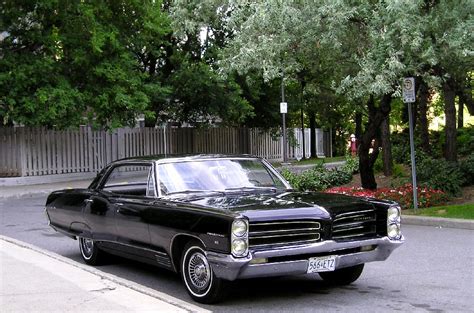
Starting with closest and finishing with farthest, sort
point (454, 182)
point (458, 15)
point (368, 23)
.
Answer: point (458, 15)
point (368, 23)
point (454, 182)

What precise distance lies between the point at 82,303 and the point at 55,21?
1926cm

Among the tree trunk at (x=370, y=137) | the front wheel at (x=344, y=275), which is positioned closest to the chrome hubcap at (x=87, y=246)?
the front wheel at (x=344, y=275)

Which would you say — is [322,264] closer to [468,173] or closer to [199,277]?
[199,277]

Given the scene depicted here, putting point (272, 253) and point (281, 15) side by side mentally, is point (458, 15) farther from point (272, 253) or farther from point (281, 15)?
point (272, 253)

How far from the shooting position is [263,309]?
6.35 metres

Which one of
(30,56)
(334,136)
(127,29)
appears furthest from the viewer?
(334,136)

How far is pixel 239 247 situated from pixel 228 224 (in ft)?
0.81

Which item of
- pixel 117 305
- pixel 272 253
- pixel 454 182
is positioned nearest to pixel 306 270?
pixel 272 253

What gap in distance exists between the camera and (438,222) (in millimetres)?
12250

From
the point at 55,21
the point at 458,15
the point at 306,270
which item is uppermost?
the point at 55,21

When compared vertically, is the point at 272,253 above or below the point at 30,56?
below

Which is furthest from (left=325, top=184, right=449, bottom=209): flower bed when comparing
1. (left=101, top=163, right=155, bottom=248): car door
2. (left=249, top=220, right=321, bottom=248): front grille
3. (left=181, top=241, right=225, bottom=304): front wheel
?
(left=181, top=241, right=225, bottom=304): front wheel

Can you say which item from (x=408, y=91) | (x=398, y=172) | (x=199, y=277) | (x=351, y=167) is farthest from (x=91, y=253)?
(x=351, y=167)

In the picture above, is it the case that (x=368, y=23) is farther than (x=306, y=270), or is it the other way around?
(x=368, y=23)
